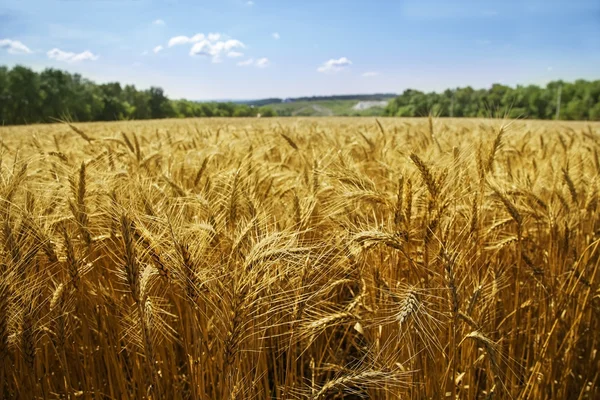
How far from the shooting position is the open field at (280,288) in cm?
110

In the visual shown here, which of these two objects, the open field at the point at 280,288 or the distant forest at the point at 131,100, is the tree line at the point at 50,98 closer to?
the distant forest at the point at 131,100

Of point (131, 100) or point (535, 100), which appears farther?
point (131, 100)

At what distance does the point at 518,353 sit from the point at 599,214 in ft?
4.50

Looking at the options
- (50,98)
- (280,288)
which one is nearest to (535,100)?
(50,98)

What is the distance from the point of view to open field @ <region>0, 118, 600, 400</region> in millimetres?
1103

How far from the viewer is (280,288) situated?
1207 millimetres

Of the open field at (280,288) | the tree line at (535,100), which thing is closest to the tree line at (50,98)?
the open field at (280,288)

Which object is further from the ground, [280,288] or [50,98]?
[50,98]

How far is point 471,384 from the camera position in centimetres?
142

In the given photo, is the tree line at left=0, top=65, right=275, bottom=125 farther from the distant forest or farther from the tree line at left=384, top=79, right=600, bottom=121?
the tree line at left=384, top=79, right=600, bottom=121

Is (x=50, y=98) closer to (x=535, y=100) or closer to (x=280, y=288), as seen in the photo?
(x=280, y=288)

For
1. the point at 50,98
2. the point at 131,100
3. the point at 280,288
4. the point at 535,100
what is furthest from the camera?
the point at 131,100

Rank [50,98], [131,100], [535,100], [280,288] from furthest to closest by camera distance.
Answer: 1. [131,100]
2. [535,100]
3. [50,98]
4. [280,288]

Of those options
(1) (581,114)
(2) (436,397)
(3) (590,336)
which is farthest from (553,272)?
(1) (581,114)
